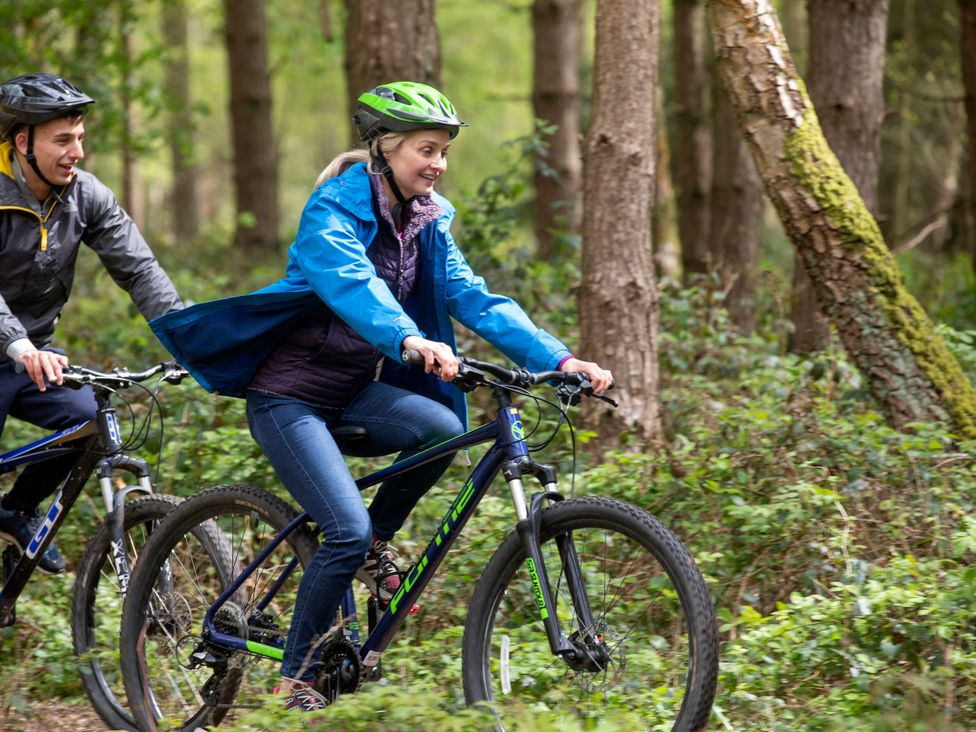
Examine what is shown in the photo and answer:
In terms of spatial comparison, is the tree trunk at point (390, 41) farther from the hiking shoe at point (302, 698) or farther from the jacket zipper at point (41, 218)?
the hiking shoe at point (302, 698)

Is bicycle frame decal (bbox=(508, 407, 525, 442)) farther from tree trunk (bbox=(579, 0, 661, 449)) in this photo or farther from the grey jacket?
tree trunk (bbox=(579, 0, 661, 449))

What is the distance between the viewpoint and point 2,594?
5.12 m

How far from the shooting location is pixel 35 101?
450cm

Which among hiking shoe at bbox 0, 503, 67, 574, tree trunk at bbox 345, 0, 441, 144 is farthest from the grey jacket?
tree trunk at bbox 345, 0, 441, 144

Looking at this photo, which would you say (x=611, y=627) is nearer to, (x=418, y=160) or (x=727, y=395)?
(x=418, y=160)

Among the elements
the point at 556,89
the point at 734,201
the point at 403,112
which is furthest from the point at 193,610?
the point at 556,89

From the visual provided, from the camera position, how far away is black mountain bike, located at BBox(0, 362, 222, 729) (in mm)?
4648

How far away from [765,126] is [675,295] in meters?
4.89

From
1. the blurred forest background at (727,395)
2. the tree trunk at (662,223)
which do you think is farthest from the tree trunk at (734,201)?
the tree trunk at (662,223)

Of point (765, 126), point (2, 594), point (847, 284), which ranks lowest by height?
point (2, 594)

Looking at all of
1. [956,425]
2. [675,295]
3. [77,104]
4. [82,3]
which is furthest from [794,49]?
[77,104]

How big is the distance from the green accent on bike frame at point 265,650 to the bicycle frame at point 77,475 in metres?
0.67

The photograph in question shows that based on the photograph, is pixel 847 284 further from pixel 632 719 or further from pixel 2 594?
pixel 2 594

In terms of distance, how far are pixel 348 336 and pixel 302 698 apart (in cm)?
125
